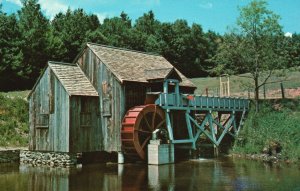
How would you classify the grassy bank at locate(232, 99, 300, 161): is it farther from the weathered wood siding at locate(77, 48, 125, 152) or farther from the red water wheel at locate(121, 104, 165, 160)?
the weathered wood siding at locate(77, 48, 125, 152)

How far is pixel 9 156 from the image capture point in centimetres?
2689

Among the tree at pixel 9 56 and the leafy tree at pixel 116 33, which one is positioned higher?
the leafy tree at pixel 116 33

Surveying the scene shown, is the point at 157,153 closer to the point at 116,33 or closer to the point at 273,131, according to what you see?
the point at 273,131

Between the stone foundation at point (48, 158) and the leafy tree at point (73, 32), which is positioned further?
the leafy tree at point (73, 32)

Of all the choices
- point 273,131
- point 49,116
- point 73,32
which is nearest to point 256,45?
point 273,131

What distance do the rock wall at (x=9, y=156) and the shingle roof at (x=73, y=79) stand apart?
6.17 meters

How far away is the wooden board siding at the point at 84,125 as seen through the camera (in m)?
24.7

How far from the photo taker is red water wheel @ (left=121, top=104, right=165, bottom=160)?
24969 millimetres

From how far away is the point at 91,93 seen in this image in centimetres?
2623

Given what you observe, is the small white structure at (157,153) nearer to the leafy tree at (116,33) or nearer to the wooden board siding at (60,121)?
the wooden board siding at (60,121)

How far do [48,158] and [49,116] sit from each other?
103 inches

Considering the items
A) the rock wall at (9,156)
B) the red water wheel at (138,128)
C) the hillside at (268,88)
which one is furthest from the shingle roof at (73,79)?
the hillside at (268,88)

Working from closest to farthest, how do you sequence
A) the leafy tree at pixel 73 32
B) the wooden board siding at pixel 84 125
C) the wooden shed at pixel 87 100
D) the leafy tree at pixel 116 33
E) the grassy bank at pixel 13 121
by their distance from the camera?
the wooden board siding at pixel 84 125
the wooden shed at pixel 87 100
the grassy bank at pixel 13 121
the leafy tree at pixel 73 32
the leafy tree at pixel 116 33

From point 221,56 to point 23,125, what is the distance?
17566 millimetres
